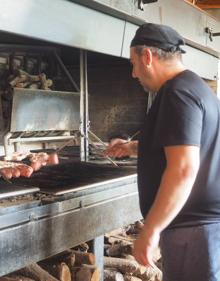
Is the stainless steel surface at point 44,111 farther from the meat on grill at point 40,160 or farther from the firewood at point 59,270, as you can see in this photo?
the firewood at point 59,270

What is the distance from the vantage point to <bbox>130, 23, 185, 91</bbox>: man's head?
175cm

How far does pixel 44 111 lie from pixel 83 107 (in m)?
0.44

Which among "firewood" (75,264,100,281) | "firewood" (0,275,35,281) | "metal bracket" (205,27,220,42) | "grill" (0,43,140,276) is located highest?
"metal bracket" (205,27,220,42)

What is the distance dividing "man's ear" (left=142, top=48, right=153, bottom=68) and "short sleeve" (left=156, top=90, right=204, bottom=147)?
0.20 m

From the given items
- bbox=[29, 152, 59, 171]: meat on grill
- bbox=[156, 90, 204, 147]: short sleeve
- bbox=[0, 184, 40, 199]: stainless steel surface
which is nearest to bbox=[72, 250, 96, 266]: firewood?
bbox=[29, 152, 59, 171]: meat on grill

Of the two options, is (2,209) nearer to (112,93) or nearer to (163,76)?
(163,76)

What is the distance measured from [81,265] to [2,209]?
3.40 ft

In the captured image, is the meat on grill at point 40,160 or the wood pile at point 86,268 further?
the meat on grill at point 40,160

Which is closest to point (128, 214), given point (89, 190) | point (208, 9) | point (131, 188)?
point (131, 188)

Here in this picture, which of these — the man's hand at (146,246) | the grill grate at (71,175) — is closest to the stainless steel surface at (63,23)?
the grill grate at (71,175)

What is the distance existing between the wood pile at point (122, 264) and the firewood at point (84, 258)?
0.31 meters

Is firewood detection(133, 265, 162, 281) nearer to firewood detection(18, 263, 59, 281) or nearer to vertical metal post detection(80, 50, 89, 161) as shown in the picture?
firewood detection(18, 263, 59, 281)

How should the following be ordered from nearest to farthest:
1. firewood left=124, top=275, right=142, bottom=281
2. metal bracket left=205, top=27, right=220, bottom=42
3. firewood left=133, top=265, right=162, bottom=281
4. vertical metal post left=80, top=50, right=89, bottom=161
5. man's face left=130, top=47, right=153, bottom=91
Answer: man's face left=130, top=47, right=153, bottom=91
firewood left=124, top=275, right=142, bottom=281
firewood left=133, top=265, right=162, bottom=281
vertical metal post left=80, top=50, right=89, bottom=161
metal bracket left=205, top=27, right=220, bottom=42

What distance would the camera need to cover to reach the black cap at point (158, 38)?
174 centimetres
